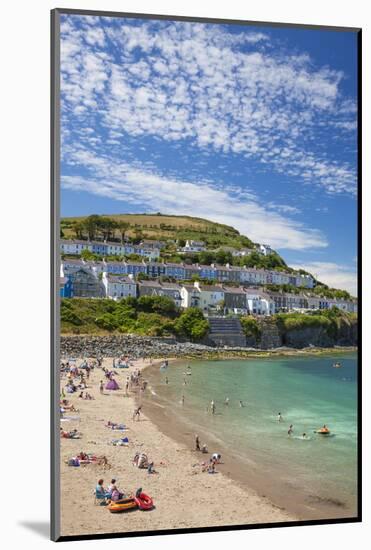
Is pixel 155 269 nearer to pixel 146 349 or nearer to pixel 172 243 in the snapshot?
pixel 172 243

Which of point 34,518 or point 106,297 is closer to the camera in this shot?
point 34,518

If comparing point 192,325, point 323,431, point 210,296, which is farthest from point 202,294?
point 323,431

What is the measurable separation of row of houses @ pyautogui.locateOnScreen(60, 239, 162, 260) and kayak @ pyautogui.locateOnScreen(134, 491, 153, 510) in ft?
7.39

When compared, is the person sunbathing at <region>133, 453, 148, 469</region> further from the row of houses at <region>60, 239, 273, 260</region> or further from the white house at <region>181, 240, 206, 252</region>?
the white house at <region>181, 240, 206, 252</region>

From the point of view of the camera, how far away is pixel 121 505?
6.09 m

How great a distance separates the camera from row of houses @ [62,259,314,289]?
271 inches

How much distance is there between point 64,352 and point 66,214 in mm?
1261

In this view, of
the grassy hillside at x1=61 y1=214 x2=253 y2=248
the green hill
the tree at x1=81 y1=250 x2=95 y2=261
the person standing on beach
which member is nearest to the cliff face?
the green hill

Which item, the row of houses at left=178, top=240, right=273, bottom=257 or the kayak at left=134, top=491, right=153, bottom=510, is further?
the row of houses at left=178, top=240, right=273, bottom=257

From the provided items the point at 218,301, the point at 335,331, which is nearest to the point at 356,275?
the point at 335,331

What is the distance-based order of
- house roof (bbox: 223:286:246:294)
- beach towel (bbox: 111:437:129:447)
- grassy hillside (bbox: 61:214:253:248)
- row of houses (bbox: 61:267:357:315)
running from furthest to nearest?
house roof (bbox: 223:286:246:294) < grassy hillside (bbox: 61:214:253:248) < beach towel (bbox: 111:437:129:447) < row of houses (bbox: 61:267:357:315)

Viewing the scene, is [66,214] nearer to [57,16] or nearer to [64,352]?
[64,352]

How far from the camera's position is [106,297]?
6719 millimetres

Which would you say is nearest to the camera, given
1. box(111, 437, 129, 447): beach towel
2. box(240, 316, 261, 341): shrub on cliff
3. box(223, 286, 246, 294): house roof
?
box(111, 437, 129, 447): beach towel
